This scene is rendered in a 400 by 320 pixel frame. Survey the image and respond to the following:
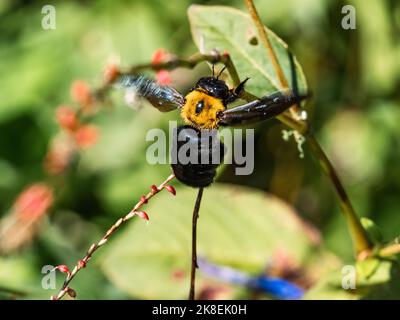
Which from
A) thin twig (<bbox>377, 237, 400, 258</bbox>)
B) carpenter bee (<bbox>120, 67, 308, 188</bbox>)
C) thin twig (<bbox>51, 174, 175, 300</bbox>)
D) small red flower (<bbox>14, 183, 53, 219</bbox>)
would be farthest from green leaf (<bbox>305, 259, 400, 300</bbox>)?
small red flower (<bbox>14, 183, 53, 219</bbox>)

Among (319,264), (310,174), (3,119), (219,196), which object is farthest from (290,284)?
(3,119)

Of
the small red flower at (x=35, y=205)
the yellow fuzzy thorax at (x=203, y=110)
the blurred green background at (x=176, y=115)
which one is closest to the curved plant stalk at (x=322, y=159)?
the yellow fuzzy thorax at (x=203, y=110)

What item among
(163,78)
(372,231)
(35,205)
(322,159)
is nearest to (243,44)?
(163,78)

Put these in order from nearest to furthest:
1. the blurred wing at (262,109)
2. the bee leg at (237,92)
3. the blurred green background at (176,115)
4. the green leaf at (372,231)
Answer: the blurred wing at (262,109) < the bee leg at (237,92) < the green leaf at (372,231) < the blurred green background at (176,115)

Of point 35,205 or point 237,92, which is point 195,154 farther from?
point 35,205

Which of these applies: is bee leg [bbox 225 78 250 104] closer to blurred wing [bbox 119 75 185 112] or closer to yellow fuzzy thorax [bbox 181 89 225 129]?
yellow fuzzy thorax [bbox 181 89 225 129]

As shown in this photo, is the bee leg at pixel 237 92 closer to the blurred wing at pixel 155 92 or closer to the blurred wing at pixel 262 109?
the blurred wing at pixel 262 109
